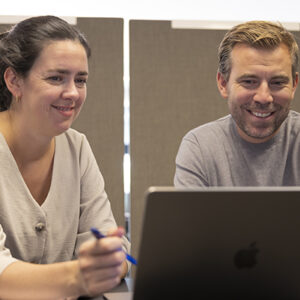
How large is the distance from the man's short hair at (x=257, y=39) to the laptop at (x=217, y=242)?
103 cm

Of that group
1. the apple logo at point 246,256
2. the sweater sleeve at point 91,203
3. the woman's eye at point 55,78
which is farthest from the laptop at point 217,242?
the woman's eye at point 55,78

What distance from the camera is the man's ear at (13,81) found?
151cm

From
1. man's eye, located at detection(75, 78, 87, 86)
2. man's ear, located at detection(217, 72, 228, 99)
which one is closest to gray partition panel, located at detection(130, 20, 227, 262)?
man's ear, located at detection(217, 72, 228, 99)

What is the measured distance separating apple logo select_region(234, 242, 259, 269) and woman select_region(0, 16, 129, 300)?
0.61 meters

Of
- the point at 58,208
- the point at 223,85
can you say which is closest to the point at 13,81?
the point at 58,208

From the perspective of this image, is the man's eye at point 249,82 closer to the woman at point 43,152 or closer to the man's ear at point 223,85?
the man's ear at point 223,85

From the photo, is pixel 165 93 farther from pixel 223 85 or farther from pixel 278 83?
pixel 278 83

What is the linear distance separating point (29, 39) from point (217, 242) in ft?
3.14

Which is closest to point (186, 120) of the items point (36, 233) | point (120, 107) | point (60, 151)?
point (120, 107)

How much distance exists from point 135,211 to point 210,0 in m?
1.58

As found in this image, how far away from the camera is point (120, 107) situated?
2.44 metres

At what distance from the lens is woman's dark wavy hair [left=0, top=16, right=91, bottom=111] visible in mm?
1460

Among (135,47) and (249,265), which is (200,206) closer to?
(249,265)

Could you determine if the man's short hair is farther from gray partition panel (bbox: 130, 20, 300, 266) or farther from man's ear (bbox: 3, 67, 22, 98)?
man's ear (bbox: 3, 67, 22, 98)
